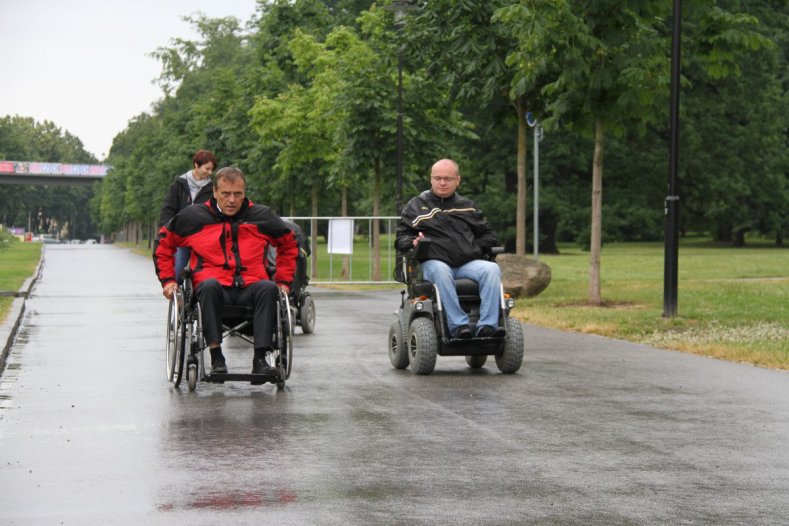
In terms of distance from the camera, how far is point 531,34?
1838cm

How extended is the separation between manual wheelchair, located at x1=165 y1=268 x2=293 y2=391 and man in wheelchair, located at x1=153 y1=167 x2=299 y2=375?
57mm

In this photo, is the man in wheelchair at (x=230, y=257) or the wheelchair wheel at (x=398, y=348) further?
the wheelchair wheel at (x=398, y=348)

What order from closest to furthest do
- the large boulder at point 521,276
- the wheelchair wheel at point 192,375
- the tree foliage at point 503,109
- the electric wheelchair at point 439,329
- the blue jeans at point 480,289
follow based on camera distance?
1. the wheelchair wheel at point 192,375
2. the blue jeans at point 480,289
3. the electric wheelchair at point 439,329
4. the tree foliage at point 503,109
5. the large boulder at point 521,276

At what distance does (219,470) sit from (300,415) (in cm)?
202

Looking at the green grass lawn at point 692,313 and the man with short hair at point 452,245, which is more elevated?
the man with short hair at point 452,245

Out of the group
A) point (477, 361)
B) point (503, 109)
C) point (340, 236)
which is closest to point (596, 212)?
point (503, 109)

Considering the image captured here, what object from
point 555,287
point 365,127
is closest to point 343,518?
point 555,287

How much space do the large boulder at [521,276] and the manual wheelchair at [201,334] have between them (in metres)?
12.5

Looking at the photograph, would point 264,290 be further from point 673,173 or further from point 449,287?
point 673,173

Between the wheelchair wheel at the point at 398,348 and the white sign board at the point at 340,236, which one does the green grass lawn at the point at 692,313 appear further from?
the wheelchair wheel at the point at 398,348

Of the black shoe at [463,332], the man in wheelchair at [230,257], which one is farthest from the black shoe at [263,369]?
the black shoe at [463,332]

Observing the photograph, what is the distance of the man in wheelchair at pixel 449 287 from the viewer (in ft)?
36.4

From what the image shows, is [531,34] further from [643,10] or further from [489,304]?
[489,304]

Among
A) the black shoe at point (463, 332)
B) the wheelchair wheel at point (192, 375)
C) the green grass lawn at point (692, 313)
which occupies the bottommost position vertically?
the green grass lawn at point (692, 313)
